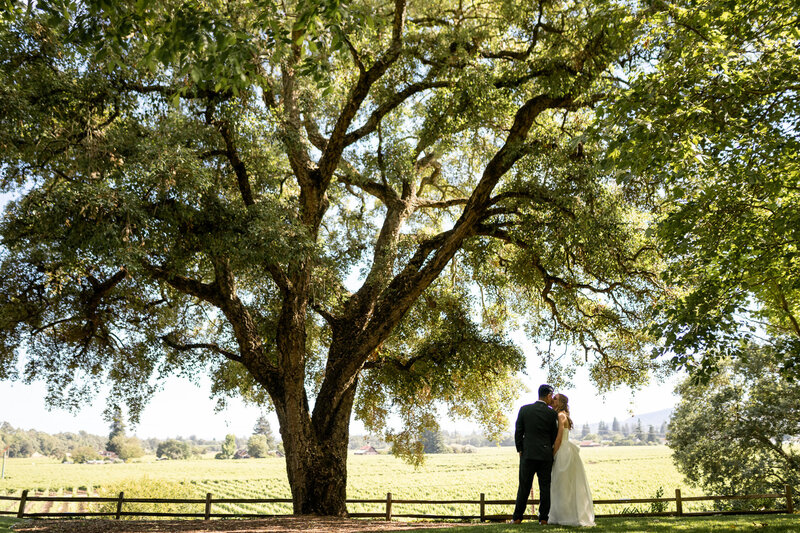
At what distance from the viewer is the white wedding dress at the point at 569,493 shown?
6.81 m

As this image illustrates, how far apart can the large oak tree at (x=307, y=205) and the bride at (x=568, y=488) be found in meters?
4.24

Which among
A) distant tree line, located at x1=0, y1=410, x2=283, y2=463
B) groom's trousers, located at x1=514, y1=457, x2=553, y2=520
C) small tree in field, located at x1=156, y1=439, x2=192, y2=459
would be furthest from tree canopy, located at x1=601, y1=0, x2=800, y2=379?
small tree in field, located at x1=156, y1=439, x2=192, y2=459

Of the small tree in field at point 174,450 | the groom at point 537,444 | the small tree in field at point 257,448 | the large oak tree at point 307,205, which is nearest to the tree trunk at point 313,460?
the large oak tree at point 307,205

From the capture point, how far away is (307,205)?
1189cm

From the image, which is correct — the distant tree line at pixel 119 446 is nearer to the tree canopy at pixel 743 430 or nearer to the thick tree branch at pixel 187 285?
the tree canopy at pixel 743 430

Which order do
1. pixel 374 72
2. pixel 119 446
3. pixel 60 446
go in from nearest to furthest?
pixel 374 72 → pixel 119 446 → pixel 60 446

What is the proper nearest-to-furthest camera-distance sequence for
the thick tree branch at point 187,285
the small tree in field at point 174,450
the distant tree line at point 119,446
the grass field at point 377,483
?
the thick tree branch at point 187,285, the grass field at point 377,483, the distant tree line at point 119,446, the small tree in field at point 174,450

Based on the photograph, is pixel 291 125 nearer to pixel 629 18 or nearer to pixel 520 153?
pixel 520 153

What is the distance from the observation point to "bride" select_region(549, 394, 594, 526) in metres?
6.81

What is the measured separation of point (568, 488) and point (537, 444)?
0.68 metres

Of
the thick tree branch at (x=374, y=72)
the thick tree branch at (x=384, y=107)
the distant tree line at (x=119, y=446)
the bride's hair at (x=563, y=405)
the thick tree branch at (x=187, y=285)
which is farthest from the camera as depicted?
the distant tree line at (x=119, y=446)

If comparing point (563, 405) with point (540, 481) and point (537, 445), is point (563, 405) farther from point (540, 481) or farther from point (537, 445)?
point (540, 481)

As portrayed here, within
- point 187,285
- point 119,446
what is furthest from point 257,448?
point 187,285

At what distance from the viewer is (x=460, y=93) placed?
34.4ft
